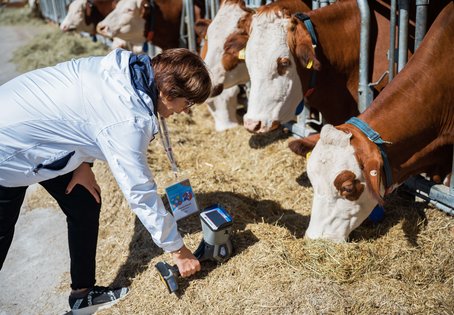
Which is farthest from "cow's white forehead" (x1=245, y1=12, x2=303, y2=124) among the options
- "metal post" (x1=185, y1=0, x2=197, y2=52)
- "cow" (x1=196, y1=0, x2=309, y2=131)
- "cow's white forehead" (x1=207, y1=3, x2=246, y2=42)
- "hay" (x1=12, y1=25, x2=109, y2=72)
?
"hay" (x1=12, y1=25, x2=109, y2=72)

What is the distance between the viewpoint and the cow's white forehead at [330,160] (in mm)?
2938

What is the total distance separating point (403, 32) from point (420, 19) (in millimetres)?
139

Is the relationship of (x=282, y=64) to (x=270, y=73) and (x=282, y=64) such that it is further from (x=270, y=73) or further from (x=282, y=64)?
(x=270, y=73)

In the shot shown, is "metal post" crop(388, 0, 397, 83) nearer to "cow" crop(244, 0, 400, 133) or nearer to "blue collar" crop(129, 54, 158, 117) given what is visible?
"cow" crop(244, 0, 400, 133)

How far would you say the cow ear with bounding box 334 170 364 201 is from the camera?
115 inches

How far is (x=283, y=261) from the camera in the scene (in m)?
2.93

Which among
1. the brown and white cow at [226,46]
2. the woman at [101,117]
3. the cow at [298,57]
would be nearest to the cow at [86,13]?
the brown and white cow at [226,46]

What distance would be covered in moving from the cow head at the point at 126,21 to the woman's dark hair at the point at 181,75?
476 cm

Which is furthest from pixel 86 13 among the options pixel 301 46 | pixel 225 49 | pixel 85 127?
pixel 85 127

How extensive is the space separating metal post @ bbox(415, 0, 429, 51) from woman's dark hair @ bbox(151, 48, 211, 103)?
1.80m

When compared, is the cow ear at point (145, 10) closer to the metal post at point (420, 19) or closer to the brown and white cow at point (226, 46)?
the brown and white cow at point (226, 46)

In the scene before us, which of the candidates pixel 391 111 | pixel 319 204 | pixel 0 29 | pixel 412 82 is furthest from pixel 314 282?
pixel 0 29

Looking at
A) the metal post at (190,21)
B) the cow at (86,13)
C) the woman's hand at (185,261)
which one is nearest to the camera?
the woman's hand at (185,261)

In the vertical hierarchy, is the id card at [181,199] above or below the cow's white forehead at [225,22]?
below
